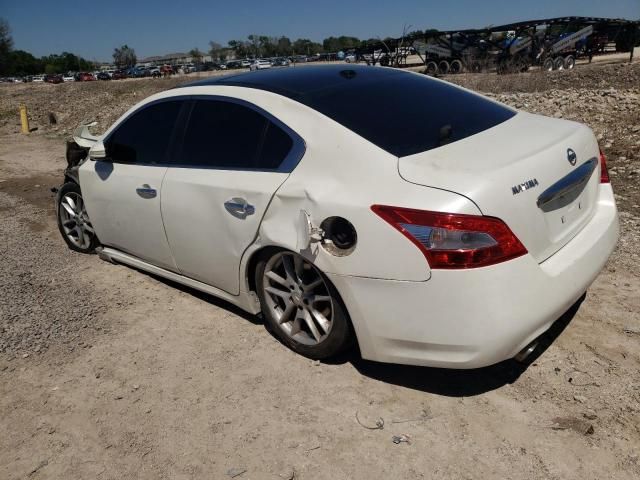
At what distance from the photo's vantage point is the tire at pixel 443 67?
24.9 m

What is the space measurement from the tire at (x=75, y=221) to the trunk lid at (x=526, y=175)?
11.6 feet

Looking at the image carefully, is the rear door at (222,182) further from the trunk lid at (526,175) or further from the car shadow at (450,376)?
the car shadow at (450,376)

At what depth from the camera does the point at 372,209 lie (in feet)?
8.30

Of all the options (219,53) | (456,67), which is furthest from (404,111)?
(219,53)

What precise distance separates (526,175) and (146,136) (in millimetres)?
2751

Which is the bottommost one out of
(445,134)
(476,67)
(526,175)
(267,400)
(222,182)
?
(267,400)

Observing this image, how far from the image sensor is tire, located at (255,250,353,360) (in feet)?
9.62

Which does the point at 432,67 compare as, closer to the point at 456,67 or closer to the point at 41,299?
the point at 456,67

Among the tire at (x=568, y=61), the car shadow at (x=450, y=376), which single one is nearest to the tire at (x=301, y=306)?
the car shadow at (x=450, y=376)

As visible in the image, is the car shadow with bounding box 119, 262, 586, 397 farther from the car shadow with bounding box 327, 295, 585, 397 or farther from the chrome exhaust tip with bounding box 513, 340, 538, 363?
the chrome exhaust tip with bounding box 513, 340, 538, 363

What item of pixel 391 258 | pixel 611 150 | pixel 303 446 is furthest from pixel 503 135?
pixel 611 150

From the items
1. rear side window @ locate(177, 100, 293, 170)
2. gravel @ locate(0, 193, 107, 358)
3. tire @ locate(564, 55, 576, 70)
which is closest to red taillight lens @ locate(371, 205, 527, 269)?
rear side window @ locate(177, 100, 293, 170)

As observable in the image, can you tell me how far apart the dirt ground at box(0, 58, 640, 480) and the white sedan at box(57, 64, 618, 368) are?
0.98 feet

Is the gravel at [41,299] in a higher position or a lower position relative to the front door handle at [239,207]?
lower
